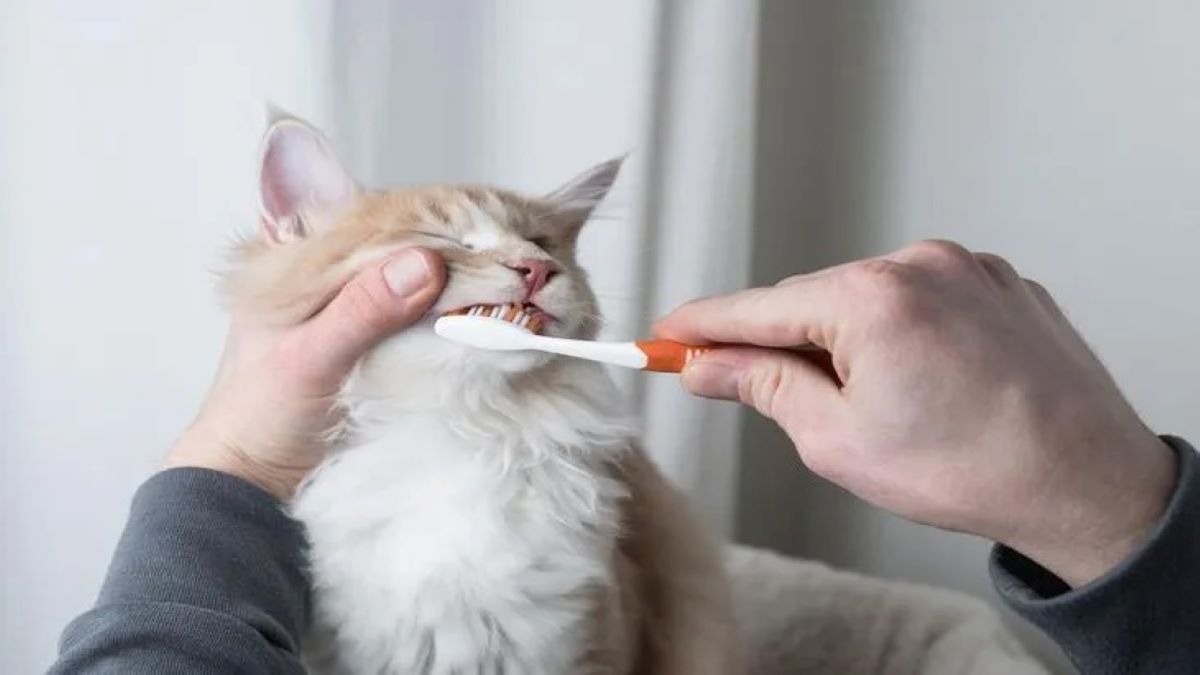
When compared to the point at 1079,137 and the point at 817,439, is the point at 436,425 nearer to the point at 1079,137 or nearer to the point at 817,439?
the point at 817,439

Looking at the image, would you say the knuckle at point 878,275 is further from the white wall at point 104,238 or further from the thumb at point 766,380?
the white wall at point 104,238

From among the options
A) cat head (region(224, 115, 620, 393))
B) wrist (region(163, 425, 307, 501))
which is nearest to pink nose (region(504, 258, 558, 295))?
cat head (region(224, 115, 620, 393))

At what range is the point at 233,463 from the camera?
0.90 m

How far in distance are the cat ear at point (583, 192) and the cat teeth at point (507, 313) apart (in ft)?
0.68

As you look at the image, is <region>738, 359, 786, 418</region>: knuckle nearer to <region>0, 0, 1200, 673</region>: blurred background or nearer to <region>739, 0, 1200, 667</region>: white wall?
<region>0, 0, 1200, 673</region>: blurred background

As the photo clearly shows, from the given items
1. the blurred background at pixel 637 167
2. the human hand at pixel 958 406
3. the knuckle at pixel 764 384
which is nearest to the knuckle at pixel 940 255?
the human hand at pixel 958 406

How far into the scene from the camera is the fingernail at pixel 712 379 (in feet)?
2.58

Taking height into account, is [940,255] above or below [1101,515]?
above

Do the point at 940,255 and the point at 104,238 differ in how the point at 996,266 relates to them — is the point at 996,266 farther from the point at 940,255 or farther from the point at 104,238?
the point at 104,238

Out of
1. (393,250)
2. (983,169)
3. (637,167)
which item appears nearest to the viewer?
(393,250)

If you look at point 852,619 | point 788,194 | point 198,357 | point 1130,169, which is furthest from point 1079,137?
point 198,357

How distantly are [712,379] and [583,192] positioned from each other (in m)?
0.36

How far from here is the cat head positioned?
0.88m

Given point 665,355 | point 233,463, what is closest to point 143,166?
point 233,463
